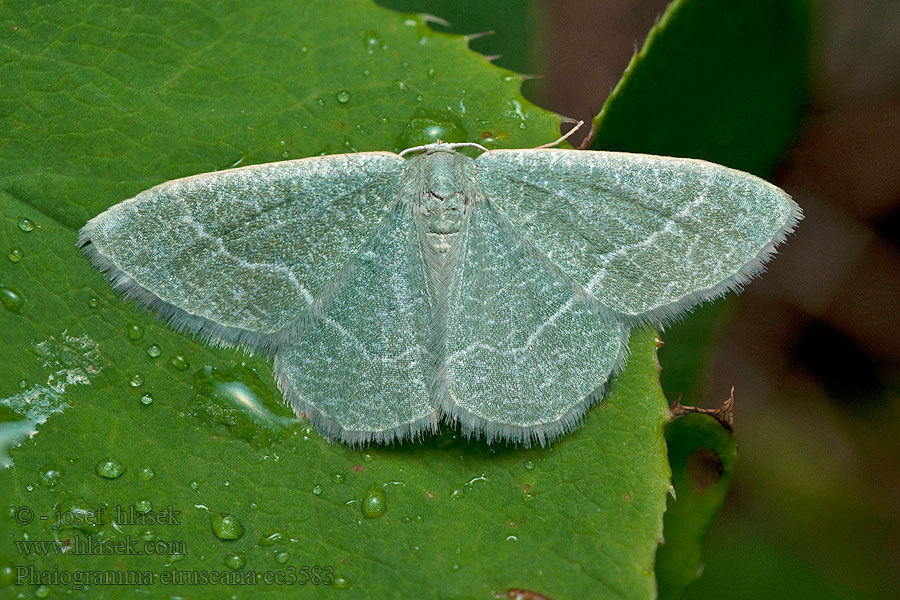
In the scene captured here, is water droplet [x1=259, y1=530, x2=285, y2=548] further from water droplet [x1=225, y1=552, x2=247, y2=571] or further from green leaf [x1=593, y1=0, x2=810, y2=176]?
green leaf [x1=593, y1=0, x2=810, y2=176]

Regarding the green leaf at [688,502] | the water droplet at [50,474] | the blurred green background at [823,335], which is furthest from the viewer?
the blurred green background at [823,335]

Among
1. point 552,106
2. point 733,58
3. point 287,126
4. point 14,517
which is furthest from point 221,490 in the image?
point 552,106

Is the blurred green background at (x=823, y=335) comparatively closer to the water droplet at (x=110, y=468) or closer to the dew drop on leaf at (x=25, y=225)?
the dew drop on leaf at (x=25, y=225)

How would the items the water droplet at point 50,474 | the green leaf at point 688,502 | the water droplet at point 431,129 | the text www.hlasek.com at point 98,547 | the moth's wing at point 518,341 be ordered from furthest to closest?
the water droplet at point 431,129
the green leaf at point 688,502
the moth's wing at point 518,341
the water droplet at point 50,474
the text www.hlasek.com at point 98,547

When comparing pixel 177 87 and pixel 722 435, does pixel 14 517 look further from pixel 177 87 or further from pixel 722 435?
pixel 722 435

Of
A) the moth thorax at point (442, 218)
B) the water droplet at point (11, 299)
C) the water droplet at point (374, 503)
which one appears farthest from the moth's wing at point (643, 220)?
the water droplet at point (11, 299)

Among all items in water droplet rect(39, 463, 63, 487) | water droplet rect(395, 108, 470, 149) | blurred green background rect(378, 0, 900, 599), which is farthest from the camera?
blurred green background rect(378, 0, 900, 599)

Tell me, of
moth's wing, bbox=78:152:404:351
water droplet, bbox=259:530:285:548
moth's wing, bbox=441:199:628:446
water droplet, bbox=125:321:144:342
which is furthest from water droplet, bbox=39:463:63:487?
moth's wing, bbox=441:199:628:446

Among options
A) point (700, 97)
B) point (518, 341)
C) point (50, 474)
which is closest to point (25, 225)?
point (50, 474)
